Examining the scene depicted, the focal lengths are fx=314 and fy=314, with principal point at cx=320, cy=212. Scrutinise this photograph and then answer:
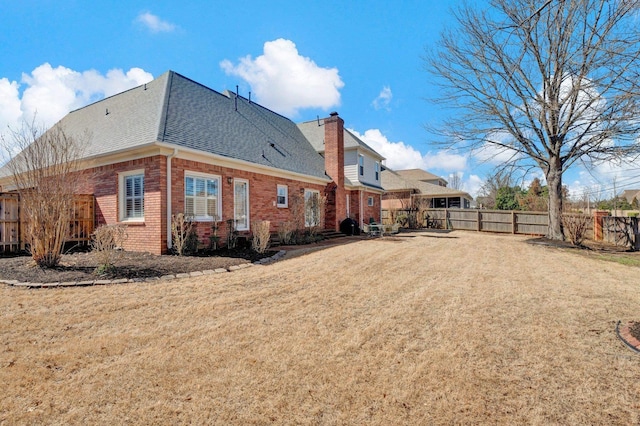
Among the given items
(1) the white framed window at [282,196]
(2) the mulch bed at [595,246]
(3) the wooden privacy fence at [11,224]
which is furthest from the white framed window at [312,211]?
(2) the mulch bed at [595,246]

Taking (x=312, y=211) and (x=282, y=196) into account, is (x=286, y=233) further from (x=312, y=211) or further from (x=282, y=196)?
(x=312, y=211)

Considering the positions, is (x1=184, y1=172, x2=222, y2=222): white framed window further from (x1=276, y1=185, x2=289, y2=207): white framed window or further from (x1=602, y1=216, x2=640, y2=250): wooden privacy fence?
(x1=602, y1=216, x2=640, y2=250): wooden privacy fence

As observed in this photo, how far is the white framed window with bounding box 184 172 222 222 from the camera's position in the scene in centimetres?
995

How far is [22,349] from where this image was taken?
340 cm

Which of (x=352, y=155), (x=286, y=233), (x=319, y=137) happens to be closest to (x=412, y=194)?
(x=352, y=155)

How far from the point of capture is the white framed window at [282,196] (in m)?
13.9

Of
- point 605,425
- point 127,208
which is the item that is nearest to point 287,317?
point 605,425

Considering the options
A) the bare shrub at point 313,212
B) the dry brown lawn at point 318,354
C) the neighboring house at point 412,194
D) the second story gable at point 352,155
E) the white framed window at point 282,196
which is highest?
the second story gable at point 352,155

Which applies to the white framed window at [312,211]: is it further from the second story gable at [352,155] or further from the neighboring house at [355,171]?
the second story gable at [352,155]

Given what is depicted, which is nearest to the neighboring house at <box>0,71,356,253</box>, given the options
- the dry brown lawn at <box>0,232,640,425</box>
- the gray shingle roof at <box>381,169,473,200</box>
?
the dry brown lawn at <box>0,232,640,425</box>

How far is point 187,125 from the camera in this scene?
10.8 metres

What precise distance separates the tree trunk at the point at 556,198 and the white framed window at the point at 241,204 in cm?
1350

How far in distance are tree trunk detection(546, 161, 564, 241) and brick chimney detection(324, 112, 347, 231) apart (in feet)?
32.6

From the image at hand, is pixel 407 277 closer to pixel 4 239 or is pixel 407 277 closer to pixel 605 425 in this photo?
pixel 605 425
